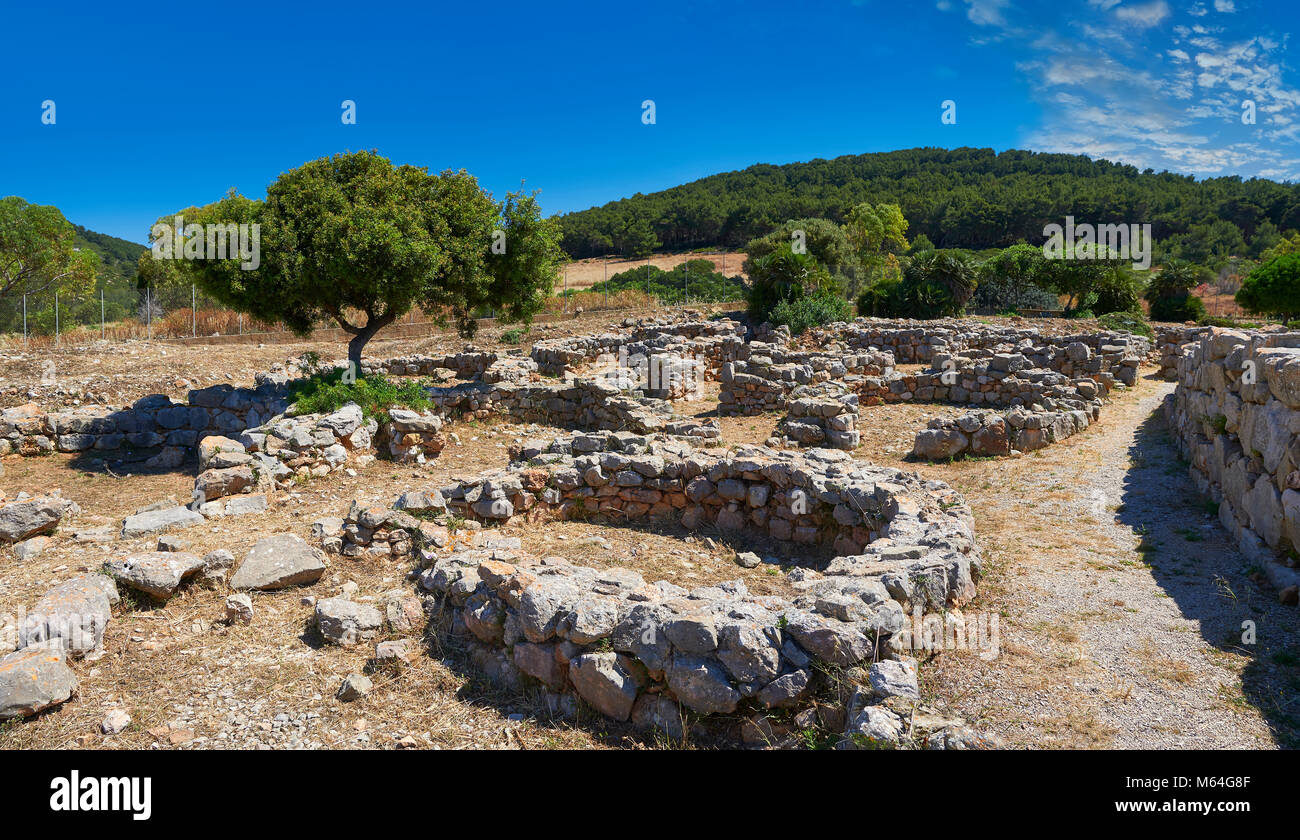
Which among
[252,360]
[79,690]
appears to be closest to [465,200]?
[252,360]

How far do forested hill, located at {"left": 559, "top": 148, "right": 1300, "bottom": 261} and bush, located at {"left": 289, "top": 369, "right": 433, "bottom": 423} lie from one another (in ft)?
168

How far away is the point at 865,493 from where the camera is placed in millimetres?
7906

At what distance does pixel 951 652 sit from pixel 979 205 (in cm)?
6886

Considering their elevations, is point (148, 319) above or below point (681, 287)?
below

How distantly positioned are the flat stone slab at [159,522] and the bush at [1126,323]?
25080mm

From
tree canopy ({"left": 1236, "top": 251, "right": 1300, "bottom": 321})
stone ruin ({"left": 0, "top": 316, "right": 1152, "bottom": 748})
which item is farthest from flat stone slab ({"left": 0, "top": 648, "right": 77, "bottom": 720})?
tree canopy ({"left": 1236, "top": 251, "right": 1300, "bottom": 321})

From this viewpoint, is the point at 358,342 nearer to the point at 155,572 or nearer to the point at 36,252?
the point at 155,572

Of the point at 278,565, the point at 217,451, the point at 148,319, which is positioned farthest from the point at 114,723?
the point at 148,319

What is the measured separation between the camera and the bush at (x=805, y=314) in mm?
25156

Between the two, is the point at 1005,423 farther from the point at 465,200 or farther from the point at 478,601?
the point at 465,200

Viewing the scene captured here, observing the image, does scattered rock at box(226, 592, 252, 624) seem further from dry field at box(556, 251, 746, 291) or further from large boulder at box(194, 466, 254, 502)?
dry field at box(556, 251, 746, 291)

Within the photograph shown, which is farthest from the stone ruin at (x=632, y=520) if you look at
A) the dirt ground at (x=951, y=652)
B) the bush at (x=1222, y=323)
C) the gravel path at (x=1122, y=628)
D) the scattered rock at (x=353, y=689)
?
the bush at (x=1222, y=323)

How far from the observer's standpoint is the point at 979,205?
6444 cm

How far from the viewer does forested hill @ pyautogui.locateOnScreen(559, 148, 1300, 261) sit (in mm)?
61000
